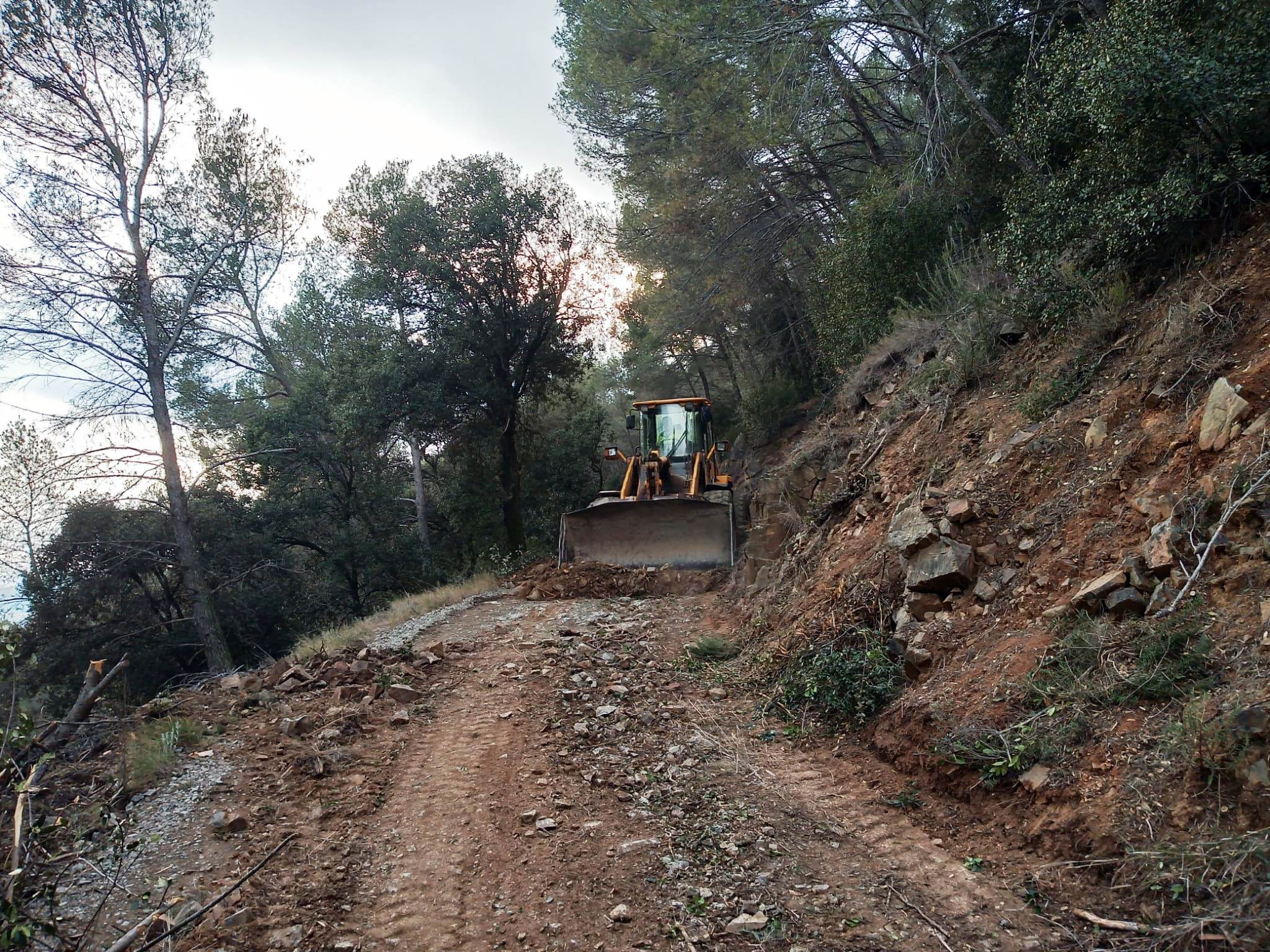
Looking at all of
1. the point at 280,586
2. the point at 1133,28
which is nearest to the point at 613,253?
the point at 280,586

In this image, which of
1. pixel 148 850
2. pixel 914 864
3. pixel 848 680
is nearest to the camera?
pixel 914 864

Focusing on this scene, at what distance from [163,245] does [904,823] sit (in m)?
13.9

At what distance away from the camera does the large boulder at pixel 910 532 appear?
4.99m

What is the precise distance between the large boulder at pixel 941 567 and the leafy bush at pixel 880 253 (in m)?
5.55

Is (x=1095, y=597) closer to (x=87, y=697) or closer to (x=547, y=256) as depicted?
(x=87, y=697)

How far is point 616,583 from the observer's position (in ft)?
32.8

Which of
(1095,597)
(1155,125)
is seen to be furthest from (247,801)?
(1155,125)

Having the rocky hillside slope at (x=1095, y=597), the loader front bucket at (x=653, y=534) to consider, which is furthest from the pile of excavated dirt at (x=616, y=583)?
the rocky hillside slope at (x=1095, y=597)

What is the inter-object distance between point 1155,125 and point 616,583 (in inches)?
294

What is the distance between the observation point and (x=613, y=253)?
1719 cm

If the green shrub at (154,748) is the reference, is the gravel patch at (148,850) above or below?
below

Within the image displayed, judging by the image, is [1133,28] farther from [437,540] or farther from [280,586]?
[437,540]

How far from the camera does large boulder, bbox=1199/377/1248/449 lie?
12.2 ft

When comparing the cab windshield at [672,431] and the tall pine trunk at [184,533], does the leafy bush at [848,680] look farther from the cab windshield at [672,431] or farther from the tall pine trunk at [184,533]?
the tall pine trunk at [184,533]
